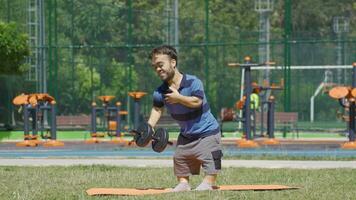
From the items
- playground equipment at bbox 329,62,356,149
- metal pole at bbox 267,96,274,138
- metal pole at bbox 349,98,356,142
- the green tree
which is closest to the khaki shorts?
playground equipment at bbox 329,62,356,149

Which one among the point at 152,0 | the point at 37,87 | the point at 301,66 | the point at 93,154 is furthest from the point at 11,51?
the point at 152,0

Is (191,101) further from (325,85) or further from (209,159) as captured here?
(325,85)

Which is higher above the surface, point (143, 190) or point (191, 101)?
point (191, 101)

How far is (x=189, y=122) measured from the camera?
384 inches

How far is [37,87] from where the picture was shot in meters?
30.3

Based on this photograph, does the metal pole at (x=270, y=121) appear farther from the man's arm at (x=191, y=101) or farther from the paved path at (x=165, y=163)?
the man's arm at (x=191, y=101)

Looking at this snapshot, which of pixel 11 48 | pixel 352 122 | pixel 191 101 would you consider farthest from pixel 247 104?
pixel 191 101

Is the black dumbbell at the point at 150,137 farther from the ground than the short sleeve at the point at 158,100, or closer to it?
closer to it

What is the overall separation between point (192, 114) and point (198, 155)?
0.44m

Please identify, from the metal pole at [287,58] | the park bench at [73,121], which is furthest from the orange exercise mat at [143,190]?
the metal pole at [287,58]

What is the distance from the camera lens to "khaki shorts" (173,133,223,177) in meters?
9.70

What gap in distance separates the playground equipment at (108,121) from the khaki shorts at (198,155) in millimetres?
14570

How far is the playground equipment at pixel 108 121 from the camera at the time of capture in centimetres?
2498

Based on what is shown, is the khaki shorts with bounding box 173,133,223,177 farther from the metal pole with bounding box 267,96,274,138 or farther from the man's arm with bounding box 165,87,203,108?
the metal pole with bounding box 267,96,274,138
